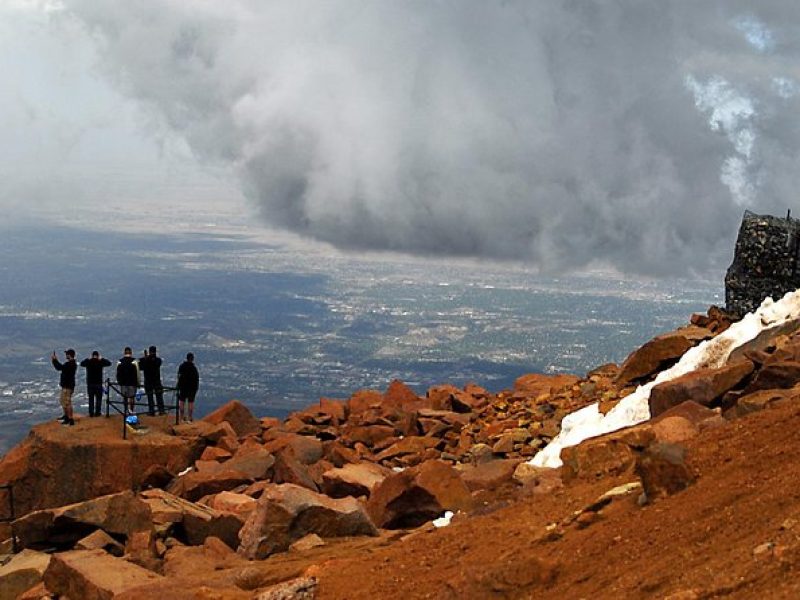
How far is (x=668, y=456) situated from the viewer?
10.4 m

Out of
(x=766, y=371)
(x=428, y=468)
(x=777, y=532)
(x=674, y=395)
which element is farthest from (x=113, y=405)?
(x=777, y=532)

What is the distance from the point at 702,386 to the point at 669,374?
445cm

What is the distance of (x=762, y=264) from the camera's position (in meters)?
24.0

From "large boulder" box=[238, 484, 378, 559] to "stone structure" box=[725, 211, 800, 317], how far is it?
44.1 ft

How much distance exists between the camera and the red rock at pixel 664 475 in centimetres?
1034

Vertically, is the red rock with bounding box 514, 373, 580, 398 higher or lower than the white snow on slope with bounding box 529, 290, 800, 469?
lower

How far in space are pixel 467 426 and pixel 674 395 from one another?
27.0 ft

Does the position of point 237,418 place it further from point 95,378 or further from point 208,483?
point 208,483

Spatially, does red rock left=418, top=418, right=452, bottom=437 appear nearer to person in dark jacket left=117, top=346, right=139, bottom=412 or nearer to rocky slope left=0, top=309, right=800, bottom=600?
rocky slope left=0, top=309, right=800, bottom=600

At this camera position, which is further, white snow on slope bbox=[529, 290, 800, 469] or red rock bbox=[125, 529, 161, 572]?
white snow on slope bbox=[529, 290, 800, 469]

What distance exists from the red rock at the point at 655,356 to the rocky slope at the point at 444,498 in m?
0.05

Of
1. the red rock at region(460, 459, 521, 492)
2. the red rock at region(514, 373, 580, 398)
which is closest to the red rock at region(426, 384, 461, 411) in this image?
the red rock at region(514, 373, 580, 398)

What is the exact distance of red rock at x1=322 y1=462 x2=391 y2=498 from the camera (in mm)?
18625

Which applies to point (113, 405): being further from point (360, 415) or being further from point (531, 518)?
point (531, 518)
